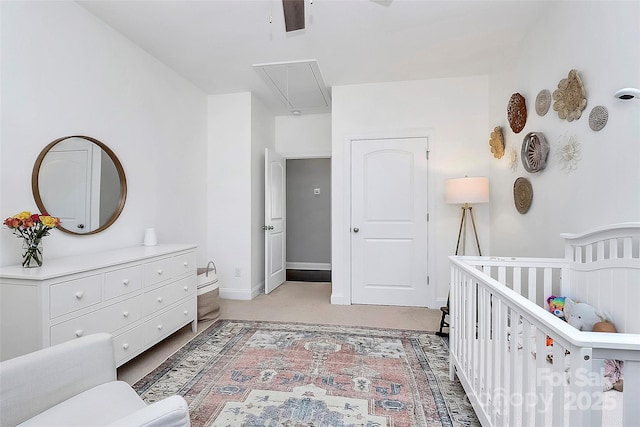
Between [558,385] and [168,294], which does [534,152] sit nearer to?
[558,385]

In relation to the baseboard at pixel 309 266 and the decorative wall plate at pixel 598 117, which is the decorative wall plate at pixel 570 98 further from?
the baseboard at pixel 309 266

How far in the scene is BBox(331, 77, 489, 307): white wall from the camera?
11.2ft

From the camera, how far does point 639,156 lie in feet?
Result: 4.85

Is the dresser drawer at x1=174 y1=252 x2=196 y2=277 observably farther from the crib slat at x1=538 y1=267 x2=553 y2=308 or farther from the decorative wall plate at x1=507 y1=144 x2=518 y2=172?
the decorative wall plate at x1=507 y1=144 x2=518 y2=172

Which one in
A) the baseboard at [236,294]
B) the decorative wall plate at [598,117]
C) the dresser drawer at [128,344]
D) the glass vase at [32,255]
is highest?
the decorative wall plate at [598,117]

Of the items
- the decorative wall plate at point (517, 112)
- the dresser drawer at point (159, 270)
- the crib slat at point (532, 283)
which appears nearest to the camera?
the crib slat at point (532, 283)

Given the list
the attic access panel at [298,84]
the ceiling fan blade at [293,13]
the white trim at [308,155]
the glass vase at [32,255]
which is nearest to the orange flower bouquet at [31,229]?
the glass vase at [32,255]

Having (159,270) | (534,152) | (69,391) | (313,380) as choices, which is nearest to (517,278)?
(534,152)

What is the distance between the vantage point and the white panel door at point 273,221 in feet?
13.3

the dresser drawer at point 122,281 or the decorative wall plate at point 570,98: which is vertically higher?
the decorative wall plate at point 570,98

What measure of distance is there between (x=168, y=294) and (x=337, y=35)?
2.53m

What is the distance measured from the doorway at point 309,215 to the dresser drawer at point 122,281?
4008 mm

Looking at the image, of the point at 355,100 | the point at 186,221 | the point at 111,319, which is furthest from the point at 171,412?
the point at 355,100

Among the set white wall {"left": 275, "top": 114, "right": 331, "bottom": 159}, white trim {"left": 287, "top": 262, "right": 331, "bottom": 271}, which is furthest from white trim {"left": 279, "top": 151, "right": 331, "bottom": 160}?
white trim {"left": 287, "top": 262, "right": 331, "bottom": 271}
